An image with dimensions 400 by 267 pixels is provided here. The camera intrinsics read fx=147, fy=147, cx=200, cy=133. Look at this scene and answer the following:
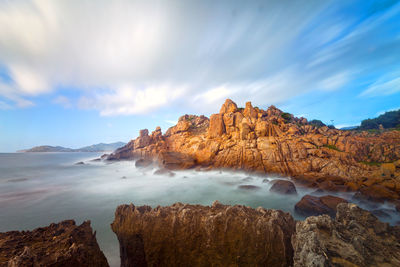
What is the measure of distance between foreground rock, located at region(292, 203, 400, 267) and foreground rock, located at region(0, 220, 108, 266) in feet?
17.9

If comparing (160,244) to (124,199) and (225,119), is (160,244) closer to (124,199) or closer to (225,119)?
(124,199)

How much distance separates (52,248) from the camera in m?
3.75

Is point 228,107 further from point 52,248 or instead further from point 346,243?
point 52,248

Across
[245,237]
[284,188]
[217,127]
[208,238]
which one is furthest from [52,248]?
[217,127]

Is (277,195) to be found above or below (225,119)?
below

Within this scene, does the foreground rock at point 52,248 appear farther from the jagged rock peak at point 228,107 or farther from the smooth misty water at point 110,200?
the jagged rock peak at point 228,107

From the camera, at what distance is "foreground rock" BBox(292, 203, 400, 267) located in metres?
3.33

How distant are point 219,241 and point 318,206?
9.62m

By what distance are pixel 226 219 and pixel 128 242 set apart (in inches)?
148

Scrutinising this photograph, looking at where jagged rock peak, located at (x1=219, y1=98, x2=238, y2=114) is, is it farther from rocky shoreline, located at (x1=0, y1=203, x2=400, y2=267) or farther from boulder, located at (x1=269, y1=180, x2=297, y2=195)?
rocky shoreline, located at (x1=0, y1=203, x2=400, y2=267)

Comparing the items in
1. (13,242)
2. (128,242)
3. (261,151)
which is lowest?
(128,242)

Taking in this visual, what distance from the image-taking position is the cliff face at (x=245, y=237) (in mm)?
3777

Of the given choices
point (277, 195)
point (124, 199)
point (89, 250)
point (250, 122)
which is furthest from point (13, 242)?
point (250, 122)

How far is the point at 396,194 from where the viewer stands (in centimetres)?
1223
